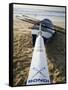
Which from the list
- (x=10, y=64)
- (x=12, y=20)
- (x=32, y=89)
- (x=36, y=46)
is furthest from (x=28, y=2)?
(x=32, y=89)

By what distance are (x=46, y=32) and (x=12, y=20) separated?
24 cm

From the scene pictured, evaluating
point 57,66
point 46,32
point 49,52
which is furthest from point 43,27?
point 57,66

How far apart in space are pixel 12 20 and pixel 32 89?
1.54 ft

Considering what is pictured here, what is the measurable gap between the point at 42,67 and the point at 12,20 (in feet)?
1.20

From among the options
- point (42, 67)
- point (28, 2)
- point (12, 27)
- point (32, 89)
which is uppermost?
point (28, 2)

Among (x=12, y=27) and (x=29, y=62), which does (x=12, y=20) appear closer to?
(x=12, y=27)

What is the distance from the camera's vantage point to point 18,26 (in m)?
1.65

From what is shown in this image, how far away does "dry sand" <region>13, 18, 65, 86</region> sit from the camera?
1643mm

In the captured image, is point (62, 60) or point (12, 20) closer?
point (12, 20)

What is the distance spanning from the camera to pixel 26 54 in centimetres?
167

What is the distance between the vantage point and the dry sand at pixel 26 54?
1643 mm

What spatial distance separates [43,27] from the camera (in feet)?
5.62

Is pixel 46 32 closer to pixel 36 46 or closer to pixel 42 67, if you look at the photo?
pixel 36 46

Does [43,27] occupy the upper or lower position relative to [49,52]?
upper
